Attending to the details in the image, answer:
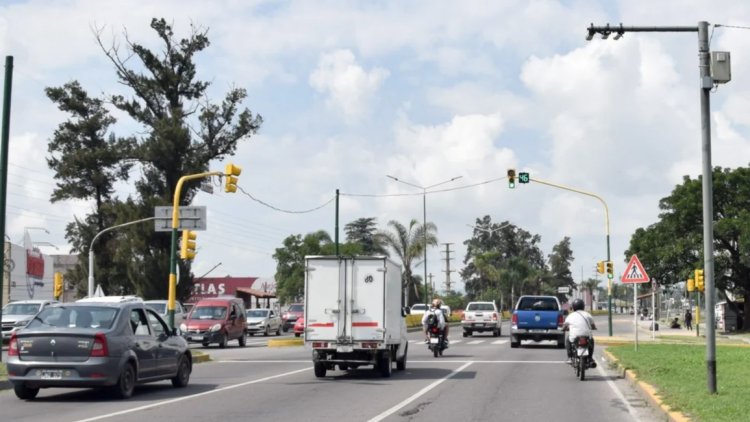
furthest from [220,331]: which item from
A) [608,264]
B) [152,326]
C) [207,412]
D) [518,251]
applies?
[518,251]

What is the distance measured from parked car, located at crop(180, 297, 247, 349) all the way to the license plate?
69.5ft

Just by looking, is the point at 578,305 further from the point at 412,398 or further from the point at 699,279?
the point at 699,279

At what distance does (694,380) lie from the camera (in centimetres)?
1705

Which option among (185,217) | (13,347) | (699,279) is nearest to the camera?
(13,347)

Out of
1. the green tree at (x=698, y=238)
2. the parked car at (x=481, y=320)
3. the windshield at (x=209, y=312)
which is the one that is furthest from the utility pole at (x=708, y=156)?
the green tree at (x=698, y=238)

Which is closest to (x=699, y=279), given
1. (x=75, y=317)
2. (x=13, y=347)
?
(x=75, y=317)

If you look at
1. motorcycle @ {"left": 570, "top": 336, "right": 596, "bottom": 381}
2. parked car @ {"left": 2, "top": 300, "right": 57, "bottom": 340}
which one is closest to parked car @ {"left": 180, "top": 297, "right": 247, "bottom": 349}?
parked car @ {"left": 2, "top": 300, "right": 57, "bottom": 340}

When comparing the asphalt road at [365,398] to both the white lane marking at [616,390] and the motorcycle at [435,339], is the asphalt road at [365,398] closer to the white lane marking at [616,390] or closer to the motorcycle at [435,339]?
the white lane marking at [616,390]

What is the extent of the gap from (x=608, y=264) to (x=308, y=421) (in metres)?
32.8

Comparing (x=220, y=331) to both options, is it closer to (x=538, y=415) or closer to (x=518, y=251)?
(x=538, y=415)

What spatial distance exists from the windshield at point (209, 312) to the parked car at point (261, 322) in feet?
52.2

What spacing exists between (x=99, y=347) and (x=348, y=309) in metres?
6.45

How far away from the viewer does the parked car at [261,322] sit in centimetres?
5503

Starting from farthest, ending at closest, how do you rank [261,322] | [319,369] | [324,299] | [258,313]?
[258,313] → [261,322] → [319,369] → [324,299]
